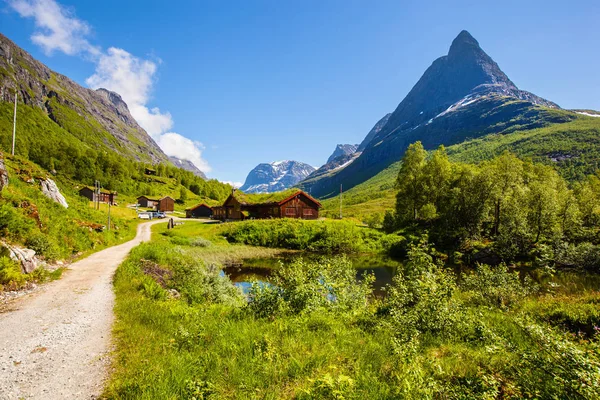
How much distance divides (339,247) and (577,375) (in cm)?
4888

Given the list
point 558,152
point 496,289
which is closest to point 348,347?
point 496,289

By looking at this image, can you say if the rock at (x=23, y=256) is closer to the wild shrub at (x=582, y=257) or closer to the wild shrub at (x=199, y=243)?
the wild shrub at (x=199, y=243)

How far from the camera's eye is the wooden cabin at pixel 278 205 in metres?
69.6

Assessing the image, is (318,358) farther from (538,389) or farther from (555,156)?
(555,156)

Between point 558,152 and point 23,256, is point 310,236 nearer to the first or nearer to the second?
point 23,256

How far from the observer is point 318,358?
23.0ft

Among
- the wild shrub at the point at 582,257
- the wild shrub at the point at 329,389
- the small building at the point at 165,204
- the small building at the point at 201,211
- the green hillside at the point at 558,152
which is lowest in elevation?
the wild shrub at the point at 582,257

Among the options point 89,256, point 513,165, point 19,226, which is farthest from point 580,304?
point 513,165

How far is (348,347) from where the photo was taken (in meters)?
7.79

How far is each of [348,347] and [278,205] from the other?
204 feet

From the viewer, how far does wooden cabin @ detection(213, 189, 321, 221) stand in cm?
6957

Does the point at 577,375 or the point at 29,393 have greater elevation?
the point at 577,375

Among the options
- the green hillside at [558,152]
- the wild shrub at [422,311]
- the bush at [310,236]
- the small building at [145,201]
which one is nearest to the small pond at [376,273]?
the bush at [310,236]

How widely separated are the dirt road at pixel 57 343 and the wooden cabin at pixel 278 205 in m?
56.4
